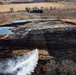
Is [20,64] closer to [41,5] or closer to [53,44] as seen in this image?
[53,44]

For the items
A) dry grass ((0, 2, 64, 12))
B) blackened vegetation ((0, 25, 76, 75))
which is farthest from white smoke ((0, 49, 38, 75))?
dry grass ((0, 2, 64, 12))

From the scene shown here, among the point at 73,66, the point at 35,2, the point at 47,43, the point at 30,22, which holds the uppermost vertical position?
the point at 35,2

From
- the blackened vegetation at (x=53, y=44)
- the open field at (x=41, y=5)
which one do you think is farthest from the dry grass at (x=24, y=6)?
the blackened vegetation at (x=53, y=44)

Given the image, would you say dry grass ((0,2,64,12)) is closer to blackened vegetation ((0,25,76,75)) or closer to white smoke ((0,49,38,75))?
blackened vegetation ((0,25,76,75))

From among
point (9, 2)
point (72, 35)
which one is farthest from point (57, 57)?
point (9, 2)

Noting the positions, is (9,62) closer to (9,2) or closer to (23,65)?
(23,65)

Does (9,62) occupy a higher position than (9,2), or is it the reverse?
(9,2)

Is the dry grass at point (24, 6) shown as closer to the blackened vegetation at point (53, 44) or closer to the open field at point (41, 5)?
the open field at point (41, 5)

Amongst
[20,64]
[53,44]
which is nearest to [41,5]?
[53,44]
